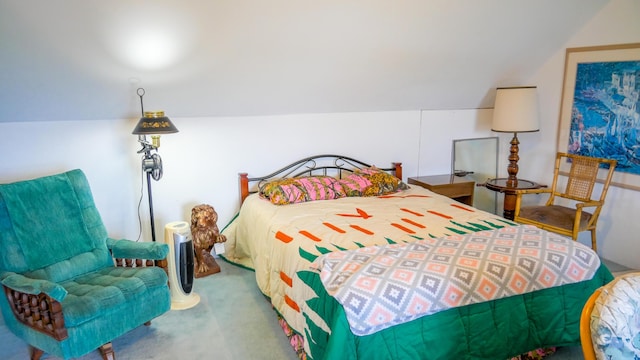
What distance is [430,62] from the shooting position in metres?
3.74

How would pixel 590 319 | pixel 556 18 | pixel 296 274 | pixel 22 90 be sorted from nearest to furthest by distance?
pixel 590 319
pixel 296 274
pixel 22 90
pixel 556 18

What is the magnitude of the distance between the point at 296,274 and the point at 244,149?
5.48 feet

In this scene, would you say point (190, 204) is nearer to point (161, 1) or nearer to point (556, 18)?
point (161, 1)

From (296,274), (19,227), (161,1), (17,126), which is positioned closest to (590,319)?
(296,274)

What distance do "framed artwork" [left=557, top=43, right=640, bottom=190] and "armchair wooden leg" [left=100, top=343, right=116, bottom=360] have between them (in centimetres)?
400

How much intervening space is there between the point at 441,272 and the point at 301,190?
1.63m

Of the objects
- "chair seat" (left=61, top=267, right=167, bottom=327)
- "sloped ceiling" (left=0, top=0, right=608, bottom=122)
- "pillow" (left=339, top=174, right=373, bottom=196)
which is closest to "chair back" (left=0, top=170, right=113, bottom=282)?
"chair seat" (left=61, top=267, right=167, bottom=327)

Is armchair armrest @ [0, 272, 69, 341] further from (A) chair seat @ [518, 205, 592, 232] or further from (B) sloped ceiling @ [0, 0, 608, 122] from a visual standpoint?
(A) chair seat @ [518, 205, 592, 232]

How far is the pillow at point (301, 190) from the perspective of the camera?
3.41m

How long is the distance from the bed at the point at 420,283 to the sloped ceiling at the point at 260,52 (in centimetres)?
115

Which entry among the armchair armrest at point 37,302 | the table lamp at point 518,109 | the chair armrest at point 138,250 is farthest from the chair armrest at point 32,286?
the table lamp at point 518,109

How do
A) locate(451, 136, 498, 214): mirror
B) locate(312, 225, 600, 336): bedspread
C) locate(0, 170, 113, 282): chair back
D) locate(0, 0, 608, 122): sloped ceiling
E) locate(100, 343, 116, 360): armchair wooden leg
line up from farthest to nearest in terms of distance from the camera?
locate(451, 136, 498, 214): mirror
locate(0, 0, 608, 122): sloped ceiling
locate(0, 170, 113, 282): chair back
locate(100, 343, 116, 360): armchair wooden leg
locate(312, 225, 600, 336): bedspread

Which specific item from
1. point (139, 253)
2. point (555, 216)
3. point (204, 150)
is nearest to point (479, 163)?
point (555, 216)

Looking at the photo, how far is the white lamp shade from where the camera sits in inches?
153
